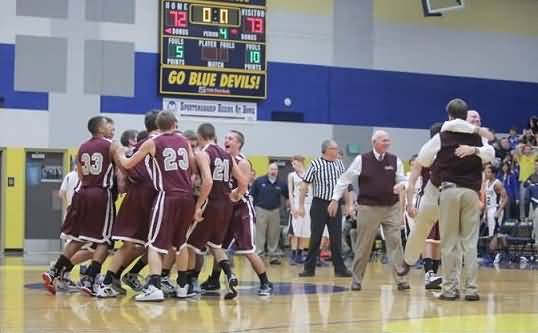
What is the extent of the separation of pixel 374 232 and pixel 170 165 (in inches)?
112

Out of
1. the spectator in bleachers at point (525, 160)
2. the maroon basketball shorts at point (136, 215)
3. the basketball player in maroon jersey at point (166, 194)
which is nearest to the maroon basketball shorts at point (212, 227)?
the basketball player in maroon jersey at point (166, 194)

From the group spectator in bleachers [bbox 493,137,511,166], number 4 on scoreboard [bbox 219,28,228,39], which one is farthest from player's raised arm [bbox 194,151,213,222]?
spectator in bleachers [bbox 493,137,511,166]

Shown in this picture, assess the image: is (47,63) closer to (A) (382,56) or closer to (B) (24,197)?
(B) (24,197)

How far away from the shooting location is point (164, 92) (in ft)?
71.4

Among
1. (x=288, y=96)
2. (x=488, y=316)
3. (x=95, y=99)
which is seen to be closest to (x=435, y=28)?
(x=288, y=96)

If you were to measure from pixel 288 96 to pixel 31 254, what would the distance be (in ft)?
25.2

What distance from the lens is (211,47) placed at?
2189cm

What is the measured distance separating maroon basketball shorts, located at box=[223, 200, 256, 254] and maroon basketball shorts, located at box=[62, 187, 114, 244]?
4.32 feet

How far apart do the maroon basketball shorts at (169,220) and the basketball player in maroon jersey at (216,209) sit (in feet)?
1.15

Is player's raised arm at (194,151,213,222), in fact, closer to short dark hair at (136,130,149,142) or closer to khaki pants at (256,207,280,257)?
short dark hair at (136,130,149,142)

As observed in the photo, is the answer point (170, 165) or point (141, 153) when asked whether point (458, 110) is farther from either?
point (141, 153)

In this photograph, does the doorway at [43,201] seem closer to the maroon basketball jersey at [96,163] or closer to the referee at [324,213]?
the referee at [324,213]

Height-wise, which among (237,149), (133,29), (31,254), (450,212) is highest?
(133,29)

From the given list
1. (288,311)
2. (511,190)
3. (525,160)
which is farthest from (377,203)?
(525,160)
